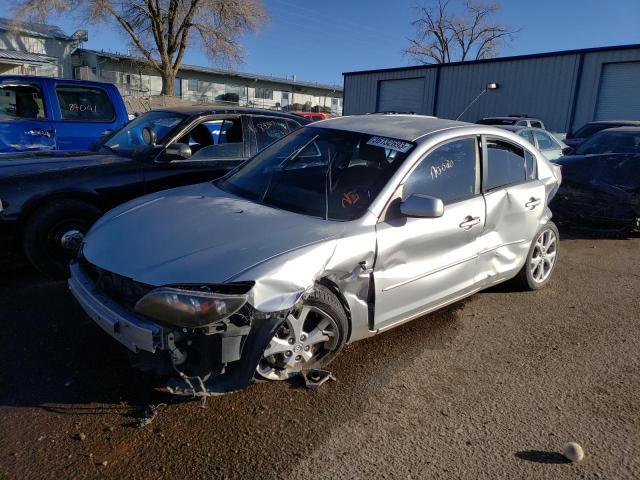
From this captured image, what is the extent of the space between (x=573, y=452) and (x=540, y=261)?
8.59 ft

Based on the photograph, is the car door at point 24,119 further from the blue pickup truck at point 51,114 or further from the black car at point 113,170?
the black car at point 113,170

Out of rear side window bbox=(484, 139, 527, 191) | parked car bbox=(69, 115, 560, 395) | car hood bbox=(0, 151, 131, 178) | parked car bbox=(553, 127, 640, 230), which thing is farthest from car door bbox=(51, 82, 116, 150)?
parked car bbox=(553, 127, 640, 230)

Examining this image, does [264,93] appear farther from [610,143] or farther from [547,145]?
[610,143]

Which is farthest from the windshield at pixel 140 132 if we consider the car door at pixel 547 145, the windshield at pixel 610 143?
the car door at pixel 547 145

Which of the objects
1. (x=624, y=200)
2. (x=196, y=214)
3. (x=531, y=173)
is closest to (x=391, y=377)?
(x=196, y=214)

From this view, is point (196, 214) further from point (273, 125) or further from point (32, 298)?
point (273, 125)

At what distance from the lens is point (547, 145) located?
36.5ft

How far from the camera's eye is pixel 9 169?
4.52 m

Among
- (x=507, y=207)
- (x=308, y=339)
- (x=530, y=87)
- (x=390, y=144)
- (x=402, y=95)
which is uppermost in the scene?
(x=530, y=87)

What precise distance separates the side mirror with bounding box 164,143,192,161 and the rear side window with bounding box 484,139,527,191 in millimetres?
2879

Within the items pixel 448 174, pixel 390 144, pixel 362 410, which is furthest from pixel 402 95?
pixel 362 410

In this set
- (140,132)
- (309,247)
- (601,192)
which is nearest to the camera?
(309,247)

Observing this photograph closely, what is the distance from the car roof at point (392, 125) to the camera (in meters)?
3.81

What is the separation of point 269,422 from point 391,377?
0.89 m
